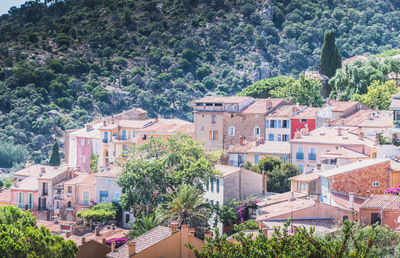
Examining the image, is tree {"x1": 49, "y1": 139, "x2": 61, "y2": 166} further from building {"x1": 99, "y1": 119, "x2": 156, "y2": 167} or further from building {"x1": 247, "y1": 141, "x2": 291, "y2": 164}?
building {"x1": 247, "y1": 141, "x2": 291, "y2": 164}

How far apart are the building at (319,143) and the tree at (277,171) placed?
1.45m

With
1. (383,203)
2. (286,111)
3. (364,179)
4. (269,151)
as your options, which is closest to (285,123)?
(286,111)

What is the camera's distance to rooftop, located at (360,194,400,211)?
161 feet

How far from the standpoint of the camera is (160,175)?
64.8m

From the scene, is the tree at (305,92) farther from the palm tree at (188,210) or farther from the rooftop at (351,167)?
the palm tree at (188,210)

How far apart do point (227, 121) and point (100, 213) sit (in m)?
20.3

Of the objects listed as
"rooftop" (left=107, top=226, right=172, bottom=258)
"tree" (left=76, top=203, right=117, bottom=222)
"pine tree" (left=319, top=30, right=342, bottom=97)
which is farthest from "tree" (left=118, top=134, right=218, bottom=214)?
"pine tree" (left=319, top=30, right=342, bottom=97)

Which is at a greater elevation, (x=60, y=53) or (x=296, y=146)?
(x=60, y=53)

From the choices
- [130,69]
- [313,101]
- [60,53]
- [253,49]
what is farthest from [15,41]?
[313,101]

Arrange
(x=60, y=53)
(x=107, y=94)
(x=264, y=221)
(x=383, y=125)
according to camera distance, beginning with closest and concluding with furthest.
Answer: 1. (x=264, y=221)
2. (x=383, y=125)
3. (x=107, y=94)
4. (x=60, y=53)

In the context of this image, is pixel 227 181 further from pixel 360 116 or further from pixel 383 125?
pixel 360 116

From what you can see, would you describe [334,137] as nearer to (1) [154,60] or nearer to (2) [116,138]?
(2) [116,138]

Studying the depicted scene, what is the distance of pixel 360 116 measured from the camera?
8025 cm

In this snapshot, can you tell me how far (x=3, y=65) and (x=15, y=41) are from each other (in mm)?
17991
